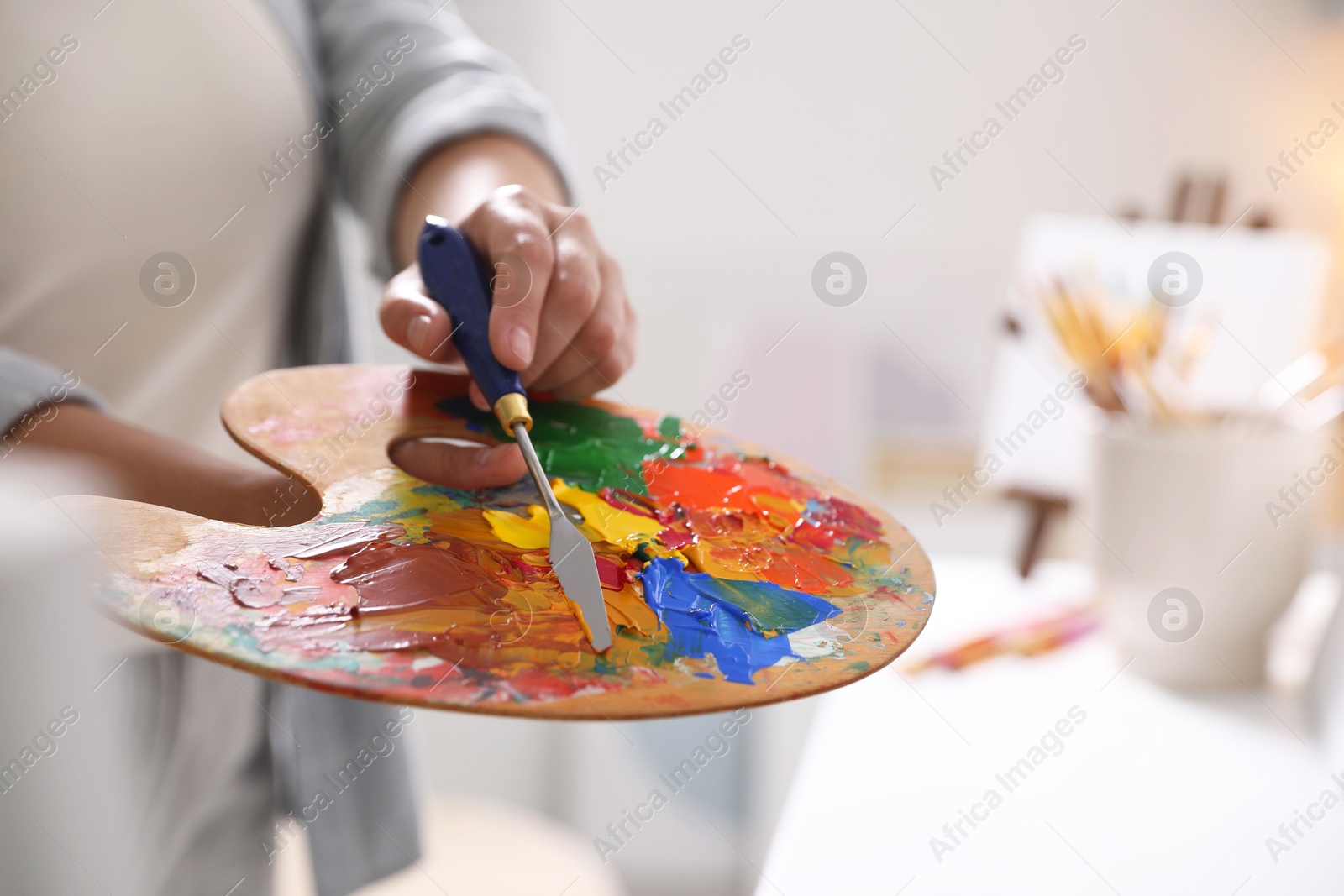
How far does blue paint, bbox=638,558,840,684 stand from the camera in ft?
1.02

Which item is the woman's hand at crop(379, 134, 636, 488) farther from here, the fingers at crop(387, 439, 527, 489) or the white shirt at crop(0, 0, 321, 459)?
the white shirt at crop(0, 0, 321, 459)

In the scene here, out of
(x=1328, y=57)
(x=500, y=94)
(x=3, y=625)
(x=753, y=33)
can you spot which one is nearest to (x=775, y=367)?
(x=753, y=33)

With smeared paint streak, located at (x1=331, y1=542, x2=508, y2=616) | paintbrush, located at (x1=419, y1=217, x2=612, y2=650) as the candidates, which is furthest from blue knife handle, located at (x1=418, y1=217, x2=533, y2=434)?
smeared paint streak, located at (x1=331, y1=542, x2=508, y2=616)

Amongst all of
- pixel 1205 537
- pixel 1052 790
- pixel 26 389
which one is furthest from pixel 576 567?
pixel 1205 537

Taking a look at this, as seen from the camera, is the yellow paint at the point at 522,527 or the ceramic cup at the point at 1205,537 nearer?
the yellow paint at the point at 522,527

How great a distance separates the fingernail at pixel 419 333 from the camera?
16.9 inches

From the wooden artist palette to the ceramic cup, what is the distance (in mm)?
380

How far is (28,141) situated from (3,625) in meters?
0.42

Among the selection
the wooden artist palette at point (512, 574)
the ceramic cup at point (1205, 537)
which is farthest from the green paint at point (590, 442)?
the ceramic cup at point (1205, 537)

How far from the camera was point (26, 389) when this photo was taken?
1.27 feet

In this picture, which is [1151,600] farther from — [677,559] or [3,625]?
[3,625]

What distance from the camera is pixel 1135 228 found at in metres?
1.01

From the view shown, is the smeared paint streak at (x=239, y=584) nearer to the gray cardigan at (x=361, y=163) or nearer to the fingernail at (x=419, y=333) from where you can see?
the fingernail at (x=419, y=333)

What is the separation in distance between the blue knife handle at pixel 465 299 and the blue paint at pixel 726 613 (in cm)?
12
